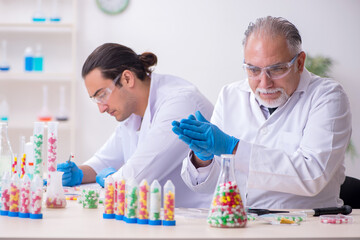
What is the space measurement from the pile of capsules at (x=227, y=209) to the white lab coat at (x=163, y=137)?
82 cm

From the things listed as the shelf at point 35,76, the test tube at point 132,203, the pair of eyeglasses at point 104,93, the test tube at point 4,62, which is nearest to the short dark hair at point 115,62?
the pair of eyeglasses at point 104,93

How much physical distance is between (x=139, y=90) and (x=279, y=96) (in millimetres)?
777

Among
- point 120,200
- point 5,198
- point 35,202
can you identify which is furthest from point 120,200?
point 5,198

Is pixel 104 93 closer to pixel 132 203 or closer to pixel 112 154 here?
pixel 112 154

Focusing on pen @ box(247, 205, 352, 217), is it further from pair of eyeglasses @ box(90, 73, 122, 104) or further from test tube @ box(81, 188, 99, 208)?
pair of eyeglasses @ box(90, 73, 122, 104)

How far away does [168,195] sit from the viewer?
1445 millimetres

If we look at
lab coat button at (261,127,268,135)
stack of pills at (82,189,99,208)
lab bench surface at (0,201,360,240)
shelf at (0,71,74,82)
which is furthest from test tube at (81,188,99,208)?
shelf at (0,71,74,82)

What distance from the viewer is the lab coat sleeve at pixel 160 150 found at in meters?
2.25

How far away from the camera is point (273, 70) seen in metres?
1.99

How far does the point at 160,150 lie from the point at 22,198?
0.80m

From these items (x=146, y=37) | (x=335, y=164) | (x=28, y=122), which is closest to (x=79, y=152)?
(x=28, y=122)

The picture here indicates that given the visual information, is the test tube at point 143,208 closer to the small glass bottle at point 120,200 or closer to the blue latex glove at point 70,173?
the small glass bottle at point 120,200

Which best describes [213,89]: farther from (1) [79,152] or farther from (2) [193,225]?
(2) [193,225]

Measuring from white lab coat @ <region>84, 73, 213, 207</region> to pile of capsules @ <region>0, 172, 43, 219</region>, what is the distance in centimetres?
67
